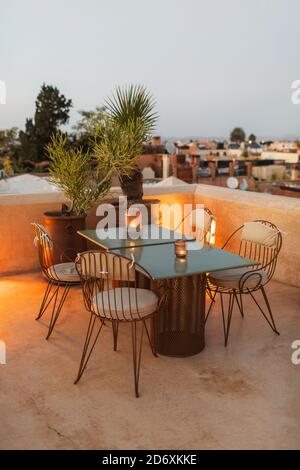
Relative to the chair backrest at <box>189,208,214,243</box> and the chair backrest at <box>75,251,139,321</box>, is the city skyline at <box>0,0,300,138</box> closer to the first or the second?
the chair backrest at <box>189,208,214,243</box>

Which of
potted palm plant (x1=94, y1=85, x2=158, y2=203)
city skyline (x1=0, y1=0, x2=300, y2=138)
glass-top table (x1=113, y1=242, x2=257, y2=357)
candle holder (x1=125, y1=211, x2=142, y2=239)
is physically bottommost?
glass-top table (x1=113, y1=242, x2=257, y2=357)

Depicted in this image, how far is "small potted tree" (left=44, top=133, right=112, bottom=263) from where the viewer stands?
Result: 5473mm

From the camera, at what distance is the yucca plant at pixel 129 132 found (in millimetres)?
5656

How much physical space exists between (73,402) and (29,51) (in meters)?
15.6

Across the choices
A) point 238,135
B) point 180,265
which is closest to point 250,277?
point 180,265

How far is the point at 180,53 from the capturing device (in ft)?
65.7

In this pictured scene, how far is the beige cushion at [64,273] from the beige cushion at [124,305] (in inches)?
25.2

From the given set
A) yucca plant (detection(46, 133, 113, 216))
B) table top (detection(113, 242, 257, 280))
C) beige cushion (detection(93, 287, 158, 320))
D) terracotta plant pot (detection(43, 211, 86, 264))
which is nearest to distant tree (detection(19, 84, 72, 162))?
yucca plant (detection(46, 133, 113, 216))

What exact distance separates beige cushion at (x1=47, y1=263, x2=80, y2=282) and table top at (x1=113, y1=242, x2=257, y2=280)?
0.43 metres

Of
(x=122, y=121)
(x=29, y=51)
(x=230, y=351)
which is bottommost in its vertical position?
(x=230, y=351)

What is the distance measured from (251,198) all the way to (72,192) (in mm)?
1987

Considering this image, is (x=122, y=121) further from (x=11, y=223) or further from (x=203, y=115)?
(x=203, y=115)
